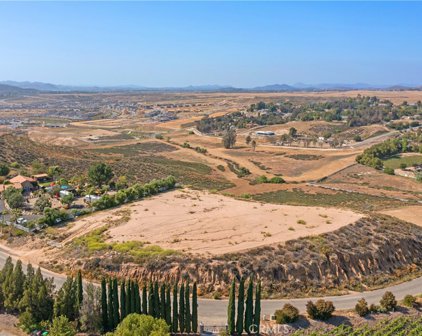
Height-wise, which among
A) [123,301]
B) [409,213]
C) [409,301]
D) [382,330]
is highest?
[123,301]

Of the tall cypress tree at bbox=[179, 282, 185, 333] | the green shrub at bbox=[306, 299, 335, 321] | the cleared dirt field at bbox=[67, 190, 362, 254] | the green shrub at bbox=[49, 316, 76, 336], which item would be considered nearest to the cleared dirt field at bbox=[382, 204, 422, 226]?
the cleared dirt field at bbox=[67, 190, 362, 254]

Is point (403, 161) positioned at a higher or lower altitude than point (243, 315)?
lower

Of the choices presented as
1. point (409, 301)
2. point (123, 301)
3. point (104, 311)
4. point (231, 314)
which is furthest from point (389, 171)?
point (104, 311)

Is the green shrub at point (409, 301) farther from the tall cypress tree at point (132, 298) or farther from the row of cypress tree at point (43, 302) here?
the row of cypress tree at point (43, 302)

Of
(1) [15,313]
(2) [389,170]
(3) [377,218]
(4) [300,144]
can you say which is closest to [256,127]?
(4) [300,144]

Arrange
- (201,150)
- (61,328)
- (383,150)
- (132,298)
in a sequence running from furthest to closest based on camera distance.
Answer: (201,150) → (383,150) → (132,298) → (61,328)

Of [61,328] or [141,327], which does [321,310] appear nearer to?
[141,327]

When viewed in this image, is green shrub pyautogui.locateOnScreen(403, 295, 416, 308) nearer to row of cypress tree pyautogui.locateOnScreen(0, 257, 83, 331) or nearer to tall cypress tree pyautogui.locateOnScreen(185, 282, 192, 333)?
tall cypress tree pyautogui.locateOnScreen(185, 282, 192, 333)

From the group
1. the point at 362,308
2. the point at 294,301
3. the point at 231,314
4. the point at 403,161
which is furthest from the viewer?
the point at 403,161
